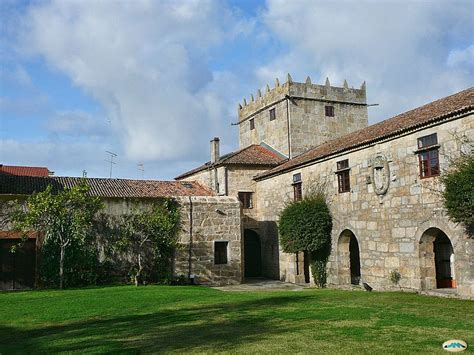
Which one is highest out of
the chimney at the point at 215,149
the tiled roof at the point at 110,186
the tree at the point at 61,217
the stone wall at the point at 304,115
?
the stone wall at the point at 304,115

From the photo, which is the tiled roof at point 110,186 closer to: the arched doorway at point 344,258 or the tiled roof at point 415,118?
the tiled roof at point 415,118

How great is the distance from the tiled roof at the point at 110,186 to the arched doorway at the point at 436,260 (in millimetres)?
12165

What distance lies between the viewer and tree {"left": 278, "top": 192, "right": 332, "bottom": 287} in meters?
19.9

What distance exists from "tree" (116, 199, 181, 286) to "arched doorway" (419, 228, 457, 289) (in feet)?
34.5

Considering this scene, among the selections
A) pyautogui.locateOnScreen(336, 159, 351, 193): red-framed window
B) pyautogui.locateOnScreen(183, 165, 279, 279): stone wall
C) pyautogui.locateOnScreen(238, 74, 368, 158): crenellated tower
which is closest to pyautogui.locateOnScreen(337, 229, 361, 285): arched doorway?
pyautogui.locateOnScreen(336, 159, 351, 193): red-framed window

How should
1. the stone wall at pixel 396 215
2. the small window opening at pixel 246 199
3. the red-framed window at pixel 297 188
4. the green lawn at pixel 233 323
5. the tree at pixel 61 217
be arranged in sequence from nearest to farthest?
1. the green lawn at pixel 233 323
2. the stone wall at pixel 396 215
3. the tree at pixel 61 217
4. the red-framed window at pixel 297 188
5. the small window opening at pixel 246 199

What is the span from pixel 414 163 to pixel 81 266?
45.1ft

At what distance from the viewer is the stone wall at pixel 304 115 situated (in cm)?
2873

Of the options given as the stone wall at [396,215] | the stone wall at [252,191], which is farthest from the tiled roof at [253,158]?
the stone wall at [396,215]

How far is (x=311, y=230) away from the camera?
19.9 m

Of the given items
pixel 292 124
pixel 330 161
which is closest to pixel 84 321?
pixel 330 161

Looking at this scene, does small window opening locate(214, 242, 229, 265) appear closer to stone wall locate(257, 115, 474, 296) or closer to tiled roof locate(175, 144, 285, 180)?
stone wall locate(257, 115, 474, 296)

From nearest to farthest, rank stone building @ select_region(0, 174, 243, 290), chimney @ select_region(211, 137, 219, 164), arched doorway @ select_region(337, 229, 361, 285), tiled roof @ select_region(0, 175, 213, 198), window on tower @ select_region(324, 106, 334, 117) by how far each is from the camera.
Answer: arched doorway @ select_region(337, 229, 361, 285) < stone building @ select_region(0, 174, 243, 290) < tiled roof @ select_region(0, 175, 213, 198) < chimney @ select_region(211, 137, 219, 164) < window on tower @ select_region(324, 106, 334, 117)

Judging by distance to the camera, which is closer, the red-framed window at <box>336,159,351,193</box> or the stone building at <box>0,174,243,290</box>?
the red-framed window at <box>336,159,351,193</box>
